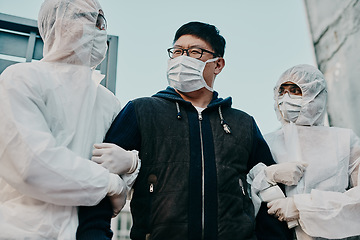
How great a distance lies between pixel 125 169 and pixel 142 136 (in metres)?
0.27

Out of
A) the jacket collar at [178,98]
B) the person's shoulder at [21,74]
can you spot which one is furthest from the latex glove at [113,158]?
the jacket collar at [178,98]

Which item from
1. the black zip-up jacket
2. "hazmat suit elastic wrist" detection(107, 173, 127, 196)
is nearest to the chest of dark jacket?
the black zip-up jacket

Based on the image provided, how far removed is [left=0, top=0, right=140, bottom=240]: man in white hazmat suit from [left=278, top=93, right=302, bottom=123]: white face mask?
1.23 m

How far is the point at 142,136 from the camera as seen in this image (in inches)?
73.0

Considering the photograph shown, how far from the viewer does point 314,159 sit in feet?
7.29

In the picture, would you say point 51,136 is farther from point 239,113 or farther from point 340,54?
point 340,54

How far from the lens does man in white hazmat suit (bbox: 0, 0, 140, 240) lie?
1.32 m

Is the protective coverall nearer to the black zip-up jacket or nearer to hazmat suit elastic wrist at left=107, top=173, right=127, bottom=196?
hazmat suit elastic wrist at left=107, top=173, right=127, bottom=196

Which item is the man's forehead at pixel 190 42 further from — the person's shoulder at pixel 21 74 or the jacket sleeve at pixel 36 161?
the jacket sleeve at pixel 36 161

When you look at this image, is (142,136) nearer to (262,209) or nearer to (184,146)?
(184,146)

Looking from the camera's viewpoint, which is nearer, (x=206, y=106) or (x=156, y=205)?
(x=156, y=205)

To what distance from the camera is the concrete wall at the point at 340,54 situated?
3420 mm

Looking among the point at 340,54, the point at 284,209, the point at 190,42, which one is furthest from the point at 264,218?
the point at 340,54

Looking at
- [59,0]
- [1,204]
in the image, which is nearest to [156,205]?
[1,204]
